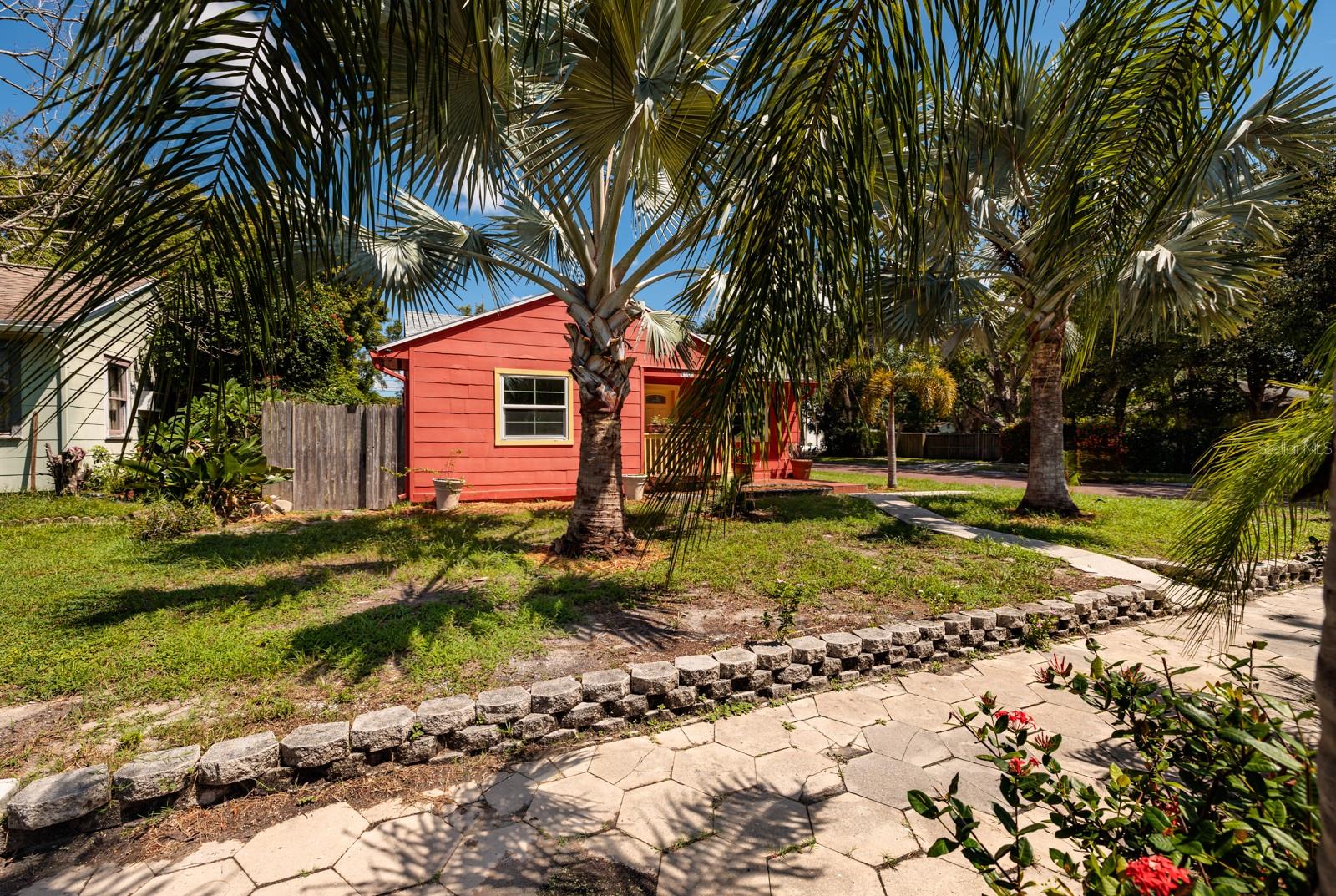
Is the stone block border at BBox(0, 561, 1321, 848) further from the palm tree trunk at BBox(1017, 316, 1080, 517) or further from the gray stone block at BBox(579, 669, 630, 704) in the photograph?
A: the palm tree trunk at BBox(1017, 316, 1080, 517)

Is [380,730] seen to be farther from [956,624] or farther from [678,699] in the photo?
[956,624]

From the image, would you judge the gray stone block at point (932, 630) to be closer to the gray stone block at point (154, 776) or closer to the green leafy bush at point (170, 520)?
the gray stone block at point (154, 776)

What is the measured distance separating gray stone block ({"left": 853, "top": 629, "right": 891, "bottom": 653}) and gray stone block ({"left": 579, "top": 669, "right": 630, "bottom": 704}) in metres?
1.56

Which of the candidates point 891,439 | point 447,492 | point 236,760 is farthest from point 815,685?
point 891,439

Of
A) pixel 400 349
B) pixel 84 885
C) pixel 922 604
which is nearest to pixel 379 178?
pixel 84 885

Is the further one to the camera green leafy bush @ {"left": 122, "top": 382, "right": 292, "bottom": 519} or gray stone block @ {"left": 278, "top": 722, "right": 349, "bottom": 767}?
green leafy bush @ {"left": 122, "top": 382, "right": 292, "bottom": 519}

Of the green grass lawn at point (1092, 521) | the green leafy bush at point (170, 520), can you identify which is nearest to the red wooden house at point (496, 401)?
the green leafy bush at point (170, 520)

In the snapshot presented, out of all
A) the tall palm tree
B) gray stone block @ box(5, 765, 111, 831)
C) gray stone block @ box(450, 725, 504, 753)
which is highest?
the tall palm tree

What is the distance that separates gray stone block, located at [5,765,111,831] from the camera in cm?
202

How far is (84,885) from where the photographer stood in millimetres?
1896

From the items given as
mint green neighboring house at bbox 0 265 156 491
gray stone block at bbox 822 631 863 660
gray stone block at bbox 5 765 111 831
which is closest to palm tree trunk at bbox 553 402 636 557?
gray stone block at bbox 822 631 863 660

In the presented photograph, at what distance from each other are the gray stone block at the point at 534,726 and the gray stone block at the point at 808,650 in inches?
58.4

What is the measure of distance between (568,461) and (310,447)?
4319 millimetres

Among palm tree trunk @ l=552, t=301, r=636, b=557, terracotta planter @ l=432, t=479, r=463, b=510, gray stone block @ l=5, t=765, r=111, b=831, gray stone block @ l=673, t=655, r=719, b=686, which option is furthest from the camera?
terracotta planter @ l=432, t=479, r=463, b=510
